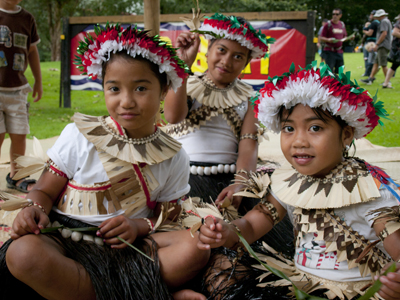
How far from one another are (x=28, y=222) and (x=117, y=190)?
0.36m

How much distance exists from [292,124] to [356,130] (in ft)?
0.83

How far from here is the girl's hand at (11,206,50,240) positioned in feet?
4.34

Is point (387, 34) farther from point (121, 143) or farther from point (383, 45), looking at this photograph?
point (121, 143)

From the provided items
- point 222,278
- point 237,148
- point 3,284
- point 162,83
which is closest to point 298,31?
point 237,148

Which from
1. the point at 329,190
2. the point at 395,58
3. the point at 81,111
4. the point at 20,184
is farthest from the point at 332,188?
the point at 395,58

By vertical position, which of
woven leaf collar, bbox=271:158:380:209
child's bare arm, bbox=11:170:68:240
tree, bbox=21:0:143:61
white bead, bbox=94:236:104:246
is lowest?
white bead, bbox=94:236:104:246

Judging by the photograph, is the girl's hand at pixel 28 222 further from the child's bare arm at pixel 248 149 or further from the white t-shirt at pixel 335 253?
the child's bare arm at pixel 248 149

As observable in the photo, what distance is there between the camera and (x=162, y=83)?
169 cm

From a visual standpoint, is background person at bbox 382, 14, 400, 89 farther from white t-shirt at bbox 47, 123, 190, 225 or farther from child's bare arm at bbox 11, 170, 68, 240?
child's bare arm at bbox 11, 170, 68, 240

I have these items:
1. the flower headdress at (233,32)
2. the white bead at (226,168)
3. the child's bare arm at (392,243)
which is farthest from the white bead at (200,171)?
the child's bare arm at (392,243)

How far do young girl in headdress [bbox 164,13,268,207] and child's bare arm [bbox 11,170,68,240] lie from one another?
0.84m

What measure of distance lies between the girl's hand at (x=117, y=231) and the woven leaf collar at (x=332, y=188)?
0.58 m

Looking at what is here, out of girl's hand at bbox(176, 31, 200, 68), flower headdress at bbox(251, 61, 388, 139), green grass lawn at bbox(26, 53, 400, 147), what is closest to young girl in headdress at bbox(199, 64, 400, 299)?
flower headdress at bbox(251, 61, 388, 139)

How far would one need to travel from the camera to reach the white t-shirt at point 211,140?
7.94ft
